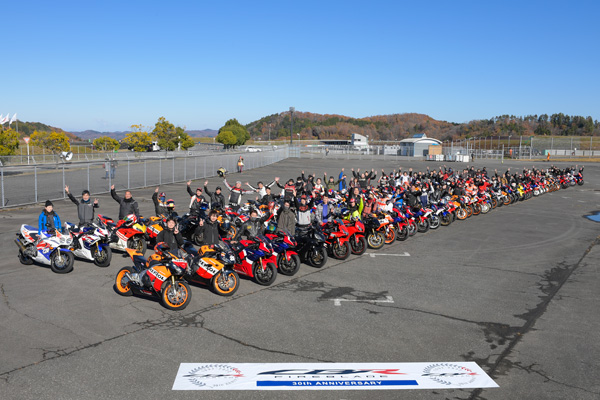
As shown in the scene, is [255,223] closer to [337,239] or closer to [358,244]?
[337,239]

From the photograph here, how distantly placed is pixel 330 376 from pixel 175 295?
384cm

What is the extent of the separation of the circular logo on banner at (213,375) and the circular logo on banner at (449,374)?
274 cm

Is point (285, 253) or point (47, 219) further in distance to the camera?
point (47, 219)

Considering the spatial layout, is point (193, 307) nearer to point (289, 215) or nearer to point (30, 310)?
point (30, 310)

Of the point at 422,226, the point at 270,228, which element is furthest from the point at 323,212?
the point at 422,226

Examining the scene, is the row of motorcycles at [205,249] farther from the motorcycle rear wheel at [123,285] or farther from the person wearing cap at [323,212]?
the person wearing cap at [323,212]

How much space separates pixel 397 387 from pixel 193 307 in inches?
179

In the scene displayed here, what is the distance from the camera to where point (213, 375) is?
667 cm

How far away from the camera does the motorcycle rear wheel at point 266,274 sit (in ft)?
35.8

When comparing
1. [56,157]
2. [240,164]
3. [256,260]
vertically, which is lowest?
[256,260]

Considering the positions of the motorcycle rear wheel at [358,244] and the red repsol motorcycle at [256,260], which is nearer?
the red repsol motorcycle at [256,260]

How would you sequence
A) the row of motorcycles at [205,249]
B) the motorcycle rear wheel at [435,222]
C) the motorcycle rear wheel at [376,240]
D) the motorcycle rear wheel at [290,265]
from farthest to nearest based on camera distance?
the motorcycle rear wheel at [435,222], the motorcycle rear wheel at [376,240], the motorcycle rear wheel at [290,265], the row of motorcycles at [205,249]

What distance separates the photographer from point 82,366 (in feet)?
22.3

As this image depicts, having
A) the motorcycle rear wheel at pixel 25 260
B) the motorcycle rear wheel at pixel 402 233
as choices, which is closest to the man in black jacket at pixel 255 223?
the motorcycle rear wheel at pixel 402 233
